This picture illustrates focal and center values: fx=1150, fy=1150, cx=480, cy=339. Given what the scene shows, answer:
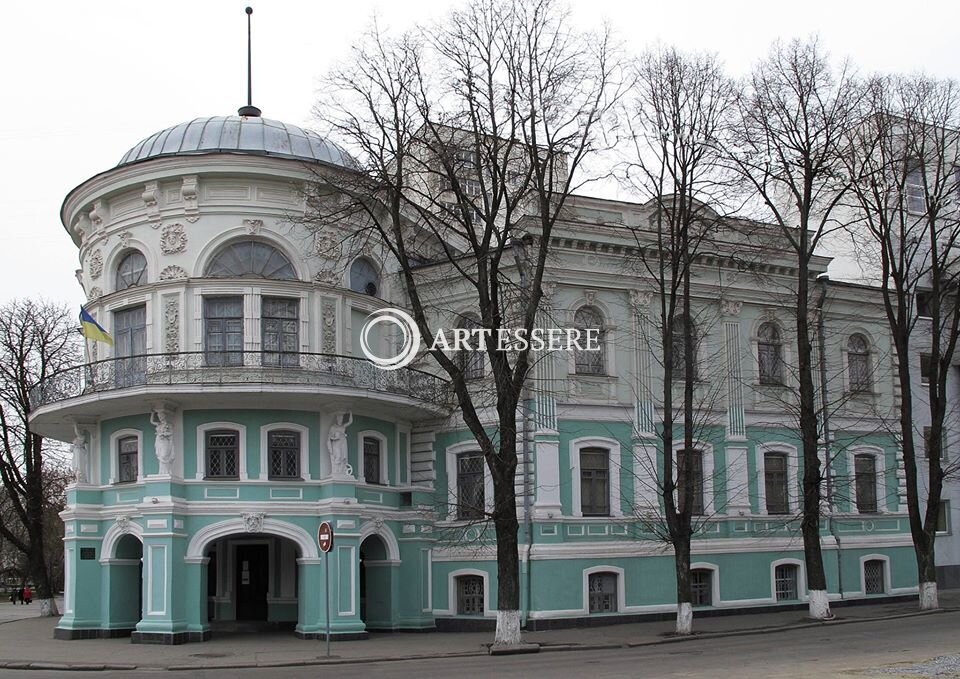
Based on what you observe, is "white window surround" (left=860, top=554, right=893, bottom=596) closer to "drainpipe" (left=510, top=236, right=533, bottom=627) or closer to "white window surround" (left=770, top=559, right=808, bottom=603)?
"white window surround" (left=770, top=559, right=808, bottom=603)

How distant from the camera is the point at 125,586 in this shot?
28.7 m

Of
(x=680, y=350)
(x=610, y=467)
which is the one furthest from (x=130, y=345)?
(x=680, y=350)

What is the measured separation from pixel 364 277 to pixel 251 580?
8.98m

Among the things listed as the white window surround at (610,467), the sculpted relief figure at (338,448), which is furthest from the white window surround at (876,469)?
the sculpted relief figure at (338,448)

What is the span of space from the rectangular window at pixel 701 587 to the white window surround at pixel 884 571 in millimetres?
5461

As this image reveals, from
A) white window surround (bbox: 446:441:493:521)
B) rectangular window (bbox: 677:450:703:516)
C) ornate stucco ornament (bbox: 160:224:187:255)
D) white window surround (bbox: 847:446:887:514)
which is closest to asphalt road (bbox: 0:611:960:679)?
rectangular window (bbox: 677:450:703:516)

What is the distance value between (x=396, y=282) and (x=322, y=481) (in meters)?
6.66

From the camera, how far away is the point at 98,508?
28594 millimetres

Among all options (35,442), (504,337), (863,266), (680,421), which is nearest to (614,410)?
(680,421)

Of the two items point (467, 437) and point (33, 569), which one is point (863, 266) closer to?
point (467, 437)

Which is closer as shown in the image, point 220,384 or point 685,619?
point 685,619

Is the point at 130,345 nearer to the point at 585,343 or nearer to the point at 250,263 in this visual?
the point at 250,263

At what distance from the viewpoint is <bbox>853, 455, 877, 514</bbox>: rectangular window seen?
34.2 m

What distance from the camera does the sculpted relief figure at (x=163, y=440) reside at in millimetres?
27109
